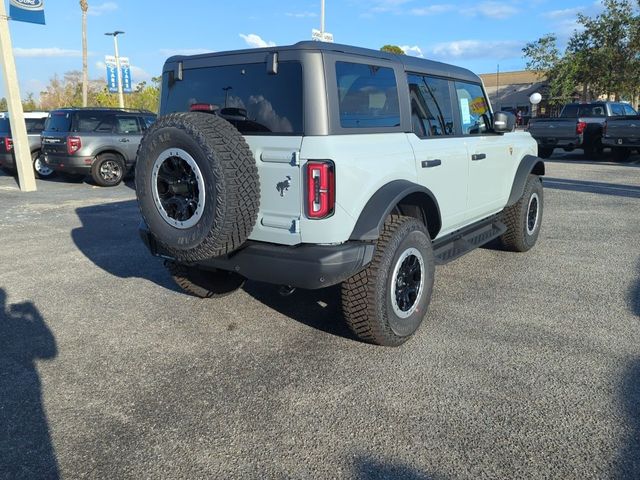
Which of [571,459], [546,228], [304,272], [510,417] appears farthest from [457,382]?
[546,228]

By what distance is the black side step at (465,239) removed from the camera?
4379 mm

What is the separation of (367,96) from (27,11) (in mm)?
10999

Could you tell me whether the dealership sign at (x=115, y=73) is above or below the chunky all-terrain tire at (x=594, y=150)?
above

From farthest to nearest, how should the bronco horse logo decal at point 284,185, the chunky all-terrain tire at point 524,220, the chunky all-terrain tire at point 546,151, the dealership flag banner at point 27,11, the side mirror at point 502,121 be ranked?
1. the chunky all-terrain tire at point 546,151
2. the dealership flag banner at point 27,11
3. the chunky all-terrain tire at point 524,220
4. the side mirror at point 502,121
5. the bronco horse logo decal at point 284,185

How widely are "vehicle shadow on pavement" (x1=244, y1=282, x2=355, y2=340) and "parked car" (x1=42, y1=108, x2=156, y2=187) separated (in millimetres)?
8532

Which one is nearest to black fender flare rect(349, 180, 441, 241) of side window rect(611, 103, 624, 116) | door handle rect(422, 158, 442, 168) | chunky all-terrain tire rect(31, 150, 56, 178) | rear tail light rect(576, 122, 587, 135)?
door handle rect(422, 158, 442, 168)

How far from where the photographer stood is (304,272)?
126 inches

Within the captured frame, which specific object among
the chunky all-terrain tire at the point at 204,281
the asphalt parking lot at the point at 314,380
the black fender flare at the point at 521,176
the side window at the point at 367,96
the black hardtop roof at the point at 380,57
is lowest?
the asphalt parking lot at the point at 314,380

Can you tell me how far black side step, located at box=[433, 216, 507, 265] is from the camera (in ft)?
→ 14.4

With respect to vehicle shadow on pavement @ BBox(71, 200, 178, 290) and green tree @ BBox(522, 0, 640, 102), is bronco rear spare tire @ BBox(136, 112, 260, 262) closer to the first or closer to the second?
vehicle shadow on pavement @ BBox(71, 200, 178, 290)

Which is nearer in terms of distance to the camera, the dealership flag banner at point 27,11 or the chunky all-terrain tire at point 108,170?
the dealership flag banner at point 27,11

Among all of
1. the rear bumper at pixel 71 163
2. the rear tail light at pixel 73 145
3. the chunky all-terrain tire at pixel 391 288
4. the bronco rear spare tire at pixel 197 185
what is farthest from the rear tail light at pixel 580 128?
the bronco rear spare tire at pixel 197 185

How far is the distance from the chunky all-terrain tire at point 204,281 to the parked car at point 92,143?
855 cm

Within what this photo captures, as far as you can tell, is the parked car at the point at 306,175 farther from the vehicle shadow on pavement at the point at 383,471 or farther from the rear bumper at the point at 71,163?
the rear bumper at the point at 71,163
